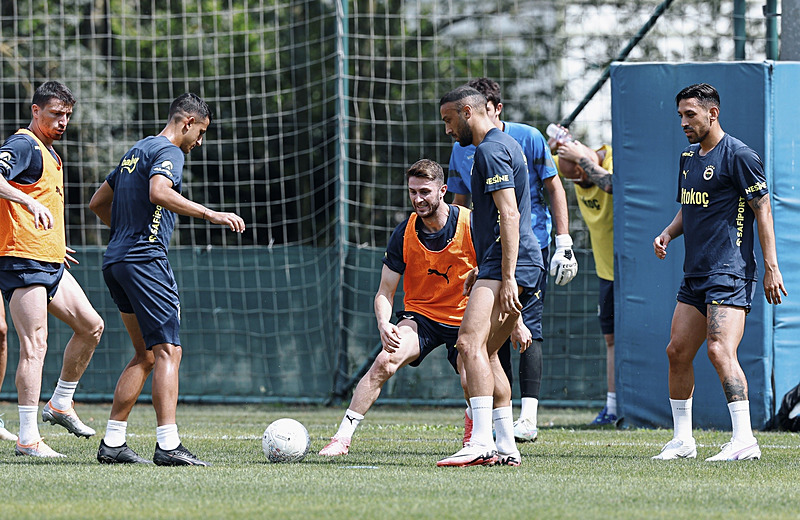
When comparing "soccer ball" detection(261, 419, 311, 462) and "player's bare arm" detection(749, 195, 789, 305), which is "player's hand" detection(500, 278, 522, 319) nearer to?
"soccer ball" detection(261, 419, 311, 462)

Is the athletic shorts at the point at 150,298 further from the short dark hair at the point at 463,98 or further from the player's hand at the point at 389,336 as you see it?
the short dark hair at the point at 463,98

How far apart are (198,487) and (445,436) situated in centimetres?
361

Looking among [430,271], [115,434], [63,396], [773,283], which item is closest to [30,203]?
[115,434]

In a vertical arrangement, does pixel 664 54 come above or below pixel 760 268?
above

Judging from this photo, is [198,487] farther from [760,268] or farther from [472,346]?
[760,268]

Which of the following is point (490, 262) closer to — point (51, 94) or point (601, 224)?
point (51, 94)

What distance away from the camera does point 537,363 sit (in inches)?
326

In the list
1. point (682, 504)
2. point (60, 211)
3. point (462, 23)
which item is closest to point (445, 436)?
point (60, 211)

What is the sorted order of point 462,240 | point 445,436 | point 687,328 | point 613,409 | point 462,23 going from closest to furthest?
point 687,328
point 462,240
point 445,436
point 613,409
point 462,23

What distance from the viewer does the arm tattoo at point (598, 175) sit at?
948cm

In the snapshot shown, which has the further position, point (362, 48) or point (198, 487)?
point (362, 48)

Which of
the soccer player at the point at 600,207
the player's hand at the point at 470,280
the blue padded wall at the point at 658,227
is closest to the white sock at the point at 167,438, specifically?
the player's hand at the point at 470,280

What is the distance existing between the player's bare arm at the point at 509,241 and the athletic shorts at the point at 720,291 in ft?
4.38

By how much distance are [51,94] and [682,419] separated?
438 cm
